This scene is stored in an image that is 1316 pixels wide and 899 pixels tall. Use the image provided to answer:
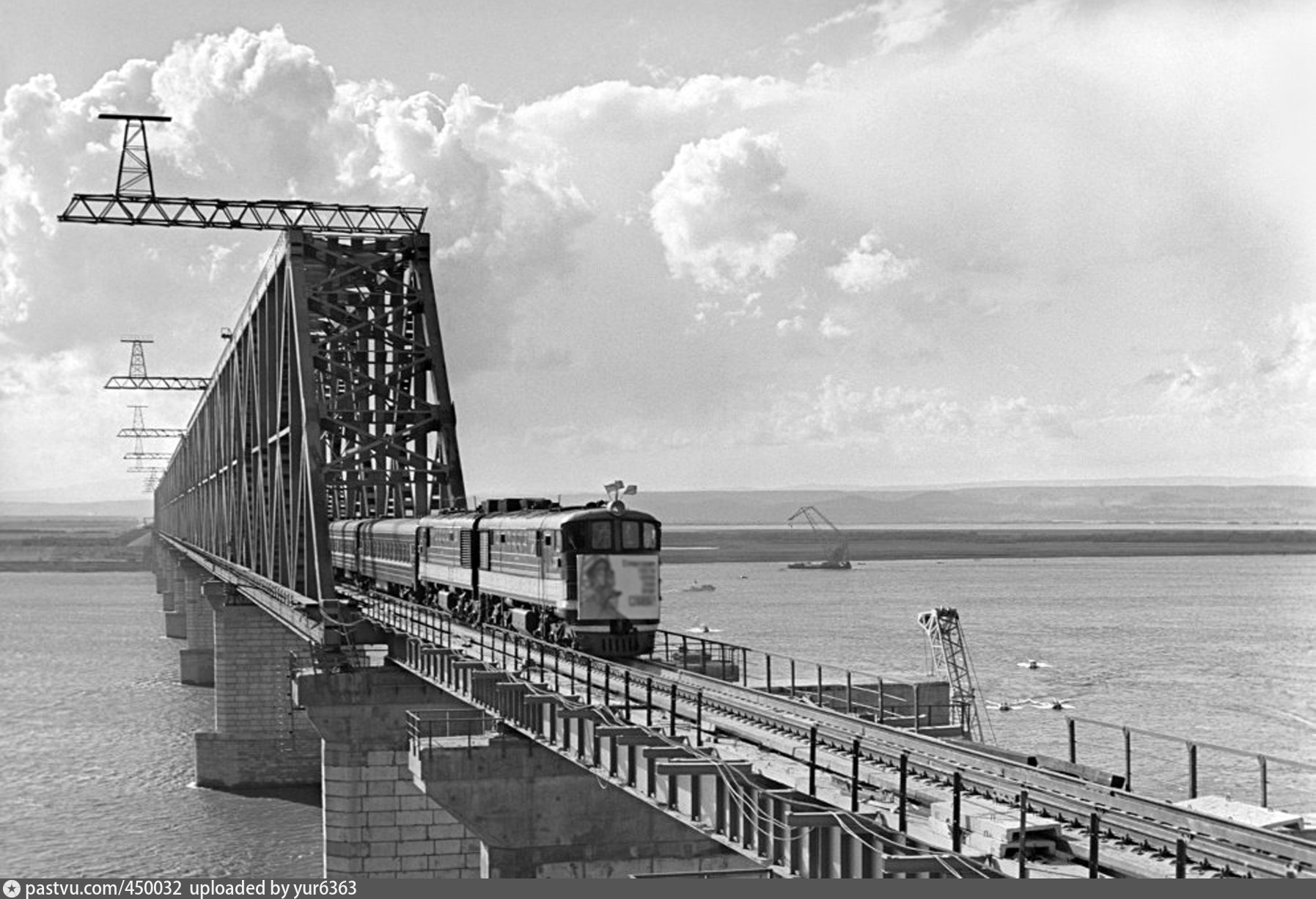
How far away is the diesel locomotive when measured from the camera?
3947 centimetres

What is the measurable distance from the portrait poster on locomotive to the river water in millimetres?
18536

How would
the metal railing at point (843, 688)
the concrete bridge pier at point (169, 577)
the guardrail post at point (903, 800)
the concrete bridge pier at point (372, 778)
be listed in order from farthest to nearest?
the concrete bridge pier at point (169, 577) → the concrete bridge pier at point (372, 778) → the metal railing at point (843, 688) → the guardrail post at point (903, 800)

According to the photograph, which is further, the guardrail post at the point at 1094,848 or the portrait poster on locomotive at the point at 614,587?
the portrait poster on locomotive at the point at 614,587

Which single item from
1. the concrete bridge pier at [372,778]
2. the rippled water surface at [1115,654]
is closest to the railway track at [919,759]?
the concrete bridge pier at [372,778]

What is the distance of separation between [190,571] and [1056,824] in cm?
12265

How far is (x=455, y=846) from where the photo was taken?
137ft

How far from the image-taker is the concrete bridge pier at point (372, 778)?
4228 cm

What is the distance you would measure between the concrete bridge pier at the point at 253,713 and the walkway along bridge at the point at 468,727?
137mm

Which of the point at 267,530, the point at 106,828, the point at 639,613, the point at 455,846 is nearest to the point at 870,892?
the point at 639,613

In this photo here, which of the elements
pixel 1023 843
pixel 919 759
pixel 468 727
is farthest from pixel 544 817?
pixel 1023 843

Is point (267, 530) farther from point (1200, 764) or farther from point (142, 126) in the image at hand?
point (1200, 764)

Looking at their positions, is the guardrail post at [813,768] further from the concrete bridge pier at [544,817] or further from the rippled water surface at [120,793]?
the rippled water surface at [120,793]

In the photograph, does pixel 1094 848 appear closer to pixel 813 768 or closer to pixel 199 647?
pixel 813 768

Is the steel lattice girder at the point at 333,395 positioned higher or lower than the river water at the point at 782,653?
higher
